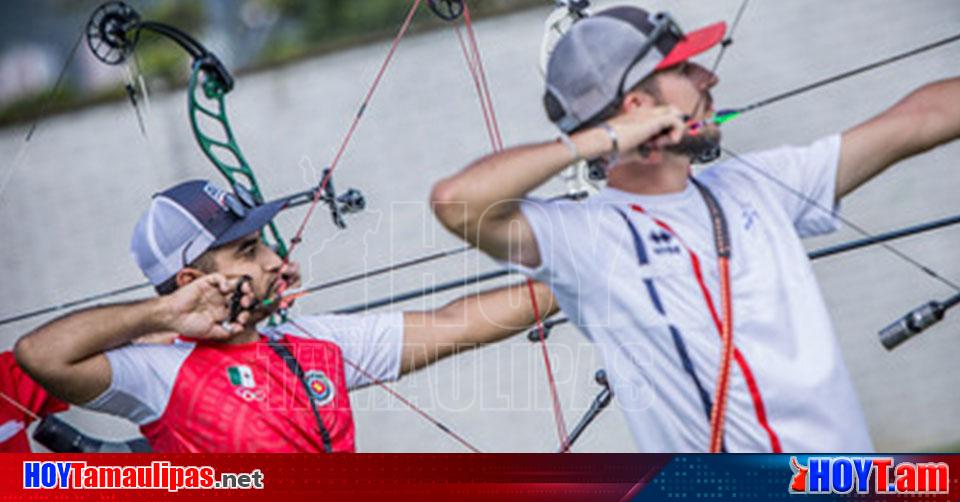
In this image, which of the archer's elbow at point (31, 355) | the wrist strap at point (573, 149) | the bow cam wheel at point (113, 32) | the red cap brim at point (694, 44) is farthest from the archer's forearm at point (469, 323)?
the bow cam wheel at point (113, 32)

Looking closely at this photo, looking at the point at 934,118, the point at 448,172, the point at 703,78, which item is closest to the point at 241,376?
the point at 448,172

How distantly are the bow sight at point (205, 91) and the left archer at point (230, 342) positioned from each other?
0.13ft

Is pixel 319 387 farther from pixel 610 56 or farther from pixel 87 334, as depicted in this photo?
pixel 610 56

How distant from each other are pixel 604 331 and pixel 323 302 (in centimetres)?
79

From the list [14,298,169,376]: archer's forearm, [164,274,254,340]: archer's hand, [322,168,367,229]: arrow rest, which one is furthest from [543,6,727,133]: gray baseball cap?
[14,298,169,376]: archer's forearm

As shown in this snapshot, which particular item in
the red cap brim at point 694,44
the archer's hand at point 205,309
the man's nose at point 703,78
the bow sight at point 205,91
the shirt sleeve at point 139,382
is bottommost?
the shirt sleeve at point 139,382

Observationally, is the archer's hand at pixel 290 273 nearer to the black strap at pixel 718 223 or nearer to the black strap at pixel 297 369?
the black strap at pixel 297 369

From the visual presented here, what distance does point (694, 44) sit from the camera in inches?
113

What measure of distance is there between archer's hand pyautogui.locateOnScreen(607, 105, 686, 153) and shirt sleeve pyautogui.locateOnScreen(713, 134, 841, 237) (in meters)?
0.20

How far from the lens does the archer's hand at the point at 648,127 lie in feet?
8.88

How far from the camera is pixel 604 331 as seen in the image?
284 centimetres

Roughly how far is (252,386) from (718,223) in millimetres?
1114

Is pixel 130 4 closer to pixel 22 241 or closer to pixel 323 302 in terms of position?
pixel 22 241

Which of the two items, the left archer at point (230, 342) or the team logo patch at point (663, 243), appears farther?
the left archer at point (230, 342)
